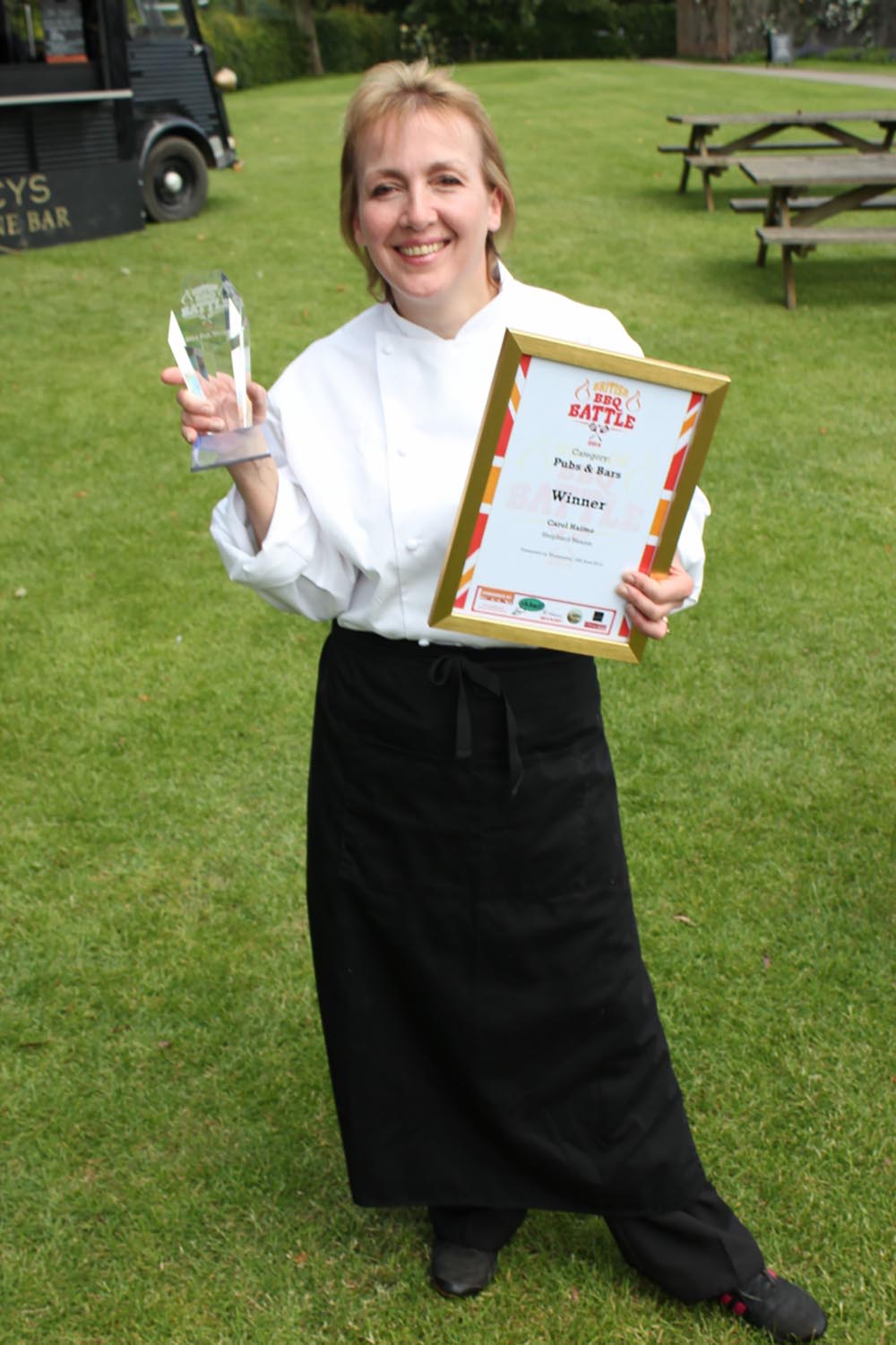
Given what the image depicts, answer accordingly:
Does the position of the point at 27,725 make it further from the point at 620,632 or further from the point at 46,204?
the point at 46,204

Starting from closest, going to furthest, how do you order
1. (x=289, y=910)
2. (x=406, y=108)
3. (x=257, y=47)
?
(x=406, y=108) → (x=289, y=910) → (x=257, y=47)

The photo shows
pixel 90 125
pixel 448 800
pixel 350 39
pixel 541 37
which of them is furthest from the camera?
pixel 541 37

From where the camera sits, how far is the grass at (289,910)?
110 inches

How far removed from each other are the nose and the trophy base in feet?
1.25

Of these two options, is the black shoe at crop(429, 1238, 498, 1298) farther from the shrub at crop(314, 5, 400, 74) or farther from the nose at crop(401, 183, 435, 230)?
the shrub at crop(314, 5, 400, 74)

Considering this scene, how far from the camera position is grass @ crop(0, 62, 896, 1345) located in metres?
2.79

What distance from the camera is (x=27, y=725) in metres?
4.93

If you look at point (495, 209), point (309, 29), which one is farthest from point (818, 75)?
point (495, 209)

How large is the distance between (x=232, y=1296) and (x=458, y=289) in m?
2.01

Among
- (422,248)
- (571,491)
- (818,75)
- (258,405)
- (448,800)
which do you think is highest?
(422,248)

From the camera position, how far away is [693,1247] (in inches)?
103

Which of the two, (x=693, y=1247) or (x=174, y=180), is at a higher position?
(x=174, y=180)

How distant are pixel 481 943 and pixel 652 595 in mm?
722

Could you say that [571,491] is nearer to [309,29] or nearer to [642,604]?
[642,604]
